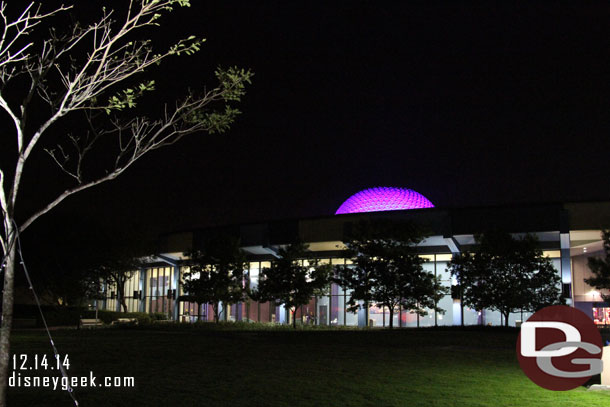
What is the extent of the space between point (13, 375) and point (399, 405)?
25.5 feet

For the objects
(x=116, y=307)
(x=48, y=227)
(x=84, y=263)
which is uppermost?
(x=48, y=227)

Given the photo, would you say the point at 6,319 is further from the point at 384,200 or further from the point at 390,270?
the point at 384,200

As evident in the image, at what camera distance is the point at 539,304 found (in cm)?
2958

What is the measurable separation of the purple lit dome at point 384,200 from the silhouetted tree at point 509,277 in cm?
1566

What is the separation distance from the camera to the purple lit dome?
4712 cm

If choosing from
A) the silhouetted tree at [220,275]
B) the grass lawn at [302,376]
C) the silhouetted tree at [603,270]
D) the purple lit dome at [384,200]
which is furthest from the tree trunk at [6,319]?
the purple lit dome at [384,200]

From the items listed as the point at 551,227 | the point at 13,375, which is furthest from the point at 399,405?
the point at 551,227

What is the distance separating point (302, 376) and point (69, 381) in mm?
4476

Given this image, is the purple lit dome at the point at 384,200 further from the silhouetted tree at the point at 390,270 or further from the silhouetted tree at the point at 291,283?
the silhouetted tree at the point at 390,270

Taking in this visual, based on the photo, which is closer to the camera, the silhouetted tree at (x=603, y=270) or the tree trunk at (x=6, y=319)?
the tree trunk at (x=6, y=319)

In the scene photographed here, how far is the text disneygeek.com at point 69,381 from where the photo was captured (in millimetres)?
10577

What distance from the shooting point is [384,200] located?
4778 cm

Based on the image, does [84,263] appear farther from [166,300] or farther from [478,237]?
[478,237]
